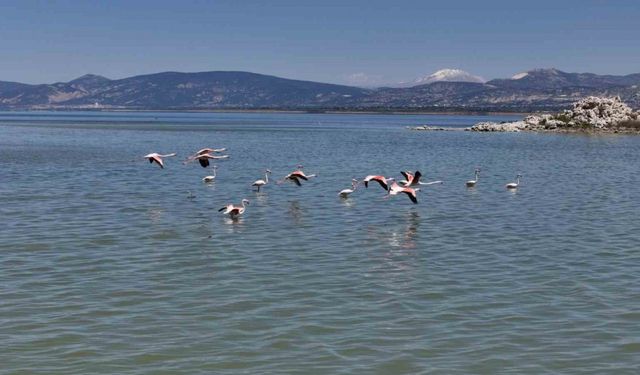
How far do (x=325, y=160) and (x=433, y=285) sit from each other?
4147 centimetres

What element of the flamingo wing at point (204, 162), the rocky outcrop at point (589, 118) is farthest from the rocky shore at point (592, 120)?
the flamingo wing at point (204, 162)

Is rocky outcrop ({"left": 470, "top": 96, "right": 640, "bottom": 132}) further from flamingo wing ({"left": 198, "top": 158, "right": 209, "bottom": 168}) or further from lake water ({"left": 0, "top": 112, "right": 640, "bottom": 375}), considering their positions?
flamingo wing ({"left": 198, "top": 158, "right": 209, "bottom": 168})

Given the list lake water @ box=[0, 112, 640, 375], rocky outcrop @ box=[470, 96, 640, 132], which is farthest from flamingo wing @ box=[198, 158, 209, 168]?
rocky outcrop @ box=[470, 96, 640, 132]

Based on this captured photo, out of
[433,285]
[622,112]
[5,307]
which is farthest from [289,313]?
[622,112]

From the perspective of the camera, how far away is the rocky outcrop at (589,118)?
358ft

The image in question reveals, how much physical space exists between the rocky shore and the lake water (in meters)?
78.3

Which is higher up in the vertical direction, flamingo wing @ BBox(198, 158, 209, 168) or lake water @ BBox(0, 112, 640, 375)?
flamingo wing @ BBox(198, 158, 209, 168)

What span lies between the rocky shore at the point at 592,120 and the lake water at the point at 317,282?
7832 centimetres

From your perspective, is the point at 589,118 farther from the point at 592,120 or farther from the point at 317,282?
the point at 317,282

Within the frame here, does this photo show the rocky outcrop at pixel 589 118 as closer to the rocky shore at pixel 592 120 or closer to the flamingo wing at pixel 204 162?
the rocky shore at pixel 592 120

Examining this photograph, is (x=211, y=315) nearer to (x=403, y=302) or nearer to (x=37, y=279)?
(x=403, y=302)

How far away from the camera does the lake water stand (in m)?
12.2

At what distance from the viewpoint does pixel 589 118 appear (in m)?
111

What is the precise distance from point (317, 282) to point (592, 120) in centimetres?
10153
